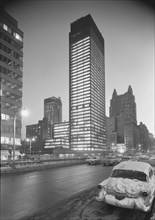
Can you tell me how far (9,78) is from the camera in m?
69.3

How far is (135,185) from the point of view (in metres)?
7.28

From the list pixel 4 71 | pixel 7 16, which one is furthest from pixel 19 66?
pixel 7 16

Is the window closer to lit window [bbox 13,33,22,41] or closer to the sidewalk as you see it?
lit window [bbox 13,33,22,41]

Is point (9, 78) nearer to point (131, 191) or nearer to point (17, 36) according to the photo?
point (17, 36)

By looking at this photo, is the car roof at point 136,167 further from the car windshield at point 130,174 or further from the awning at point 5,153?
the awning at point 5,153

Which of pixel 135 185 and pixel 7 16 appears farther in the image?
pixel 7 16

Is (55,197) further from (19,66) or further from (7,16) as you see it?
(7,16)

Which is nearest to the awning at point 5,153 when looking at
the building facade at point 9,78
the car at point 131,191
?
the building facade at point 9,78

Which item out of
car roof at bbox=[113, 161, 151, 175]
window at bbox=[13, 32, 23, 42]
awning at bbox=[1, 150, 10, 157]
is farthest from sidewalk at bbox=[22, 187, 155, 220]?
window at bbox=[13, 32, 23, 42]

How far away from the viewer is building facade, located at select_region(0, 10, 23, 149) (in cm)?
6512

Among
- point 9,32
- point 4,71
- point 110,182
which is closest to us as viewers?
point 110,182

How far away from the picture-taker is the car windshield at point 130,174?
820 cm

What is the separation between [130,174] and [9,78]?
67.2 m

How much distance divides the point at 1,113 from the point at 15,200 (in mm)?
57475
